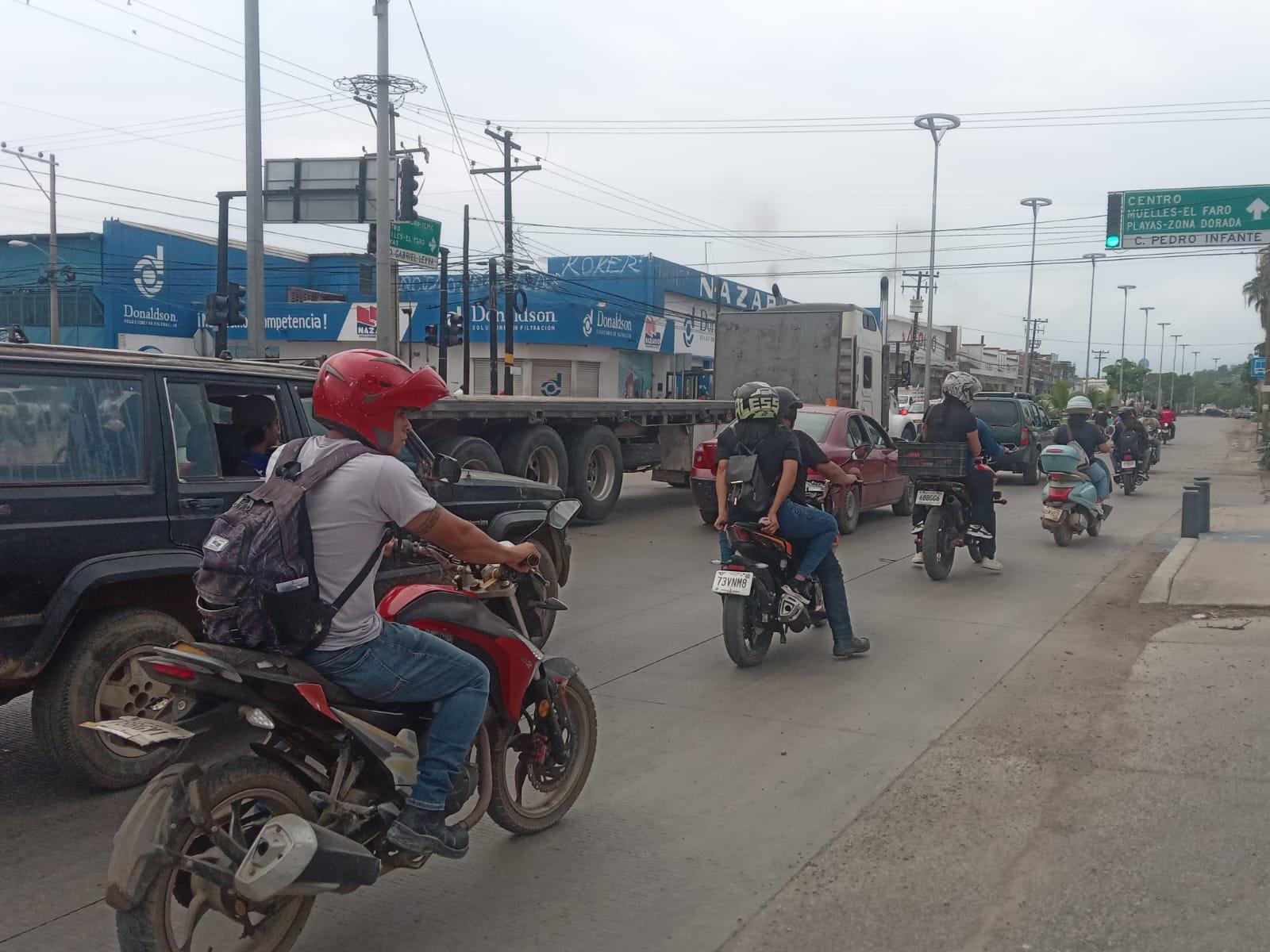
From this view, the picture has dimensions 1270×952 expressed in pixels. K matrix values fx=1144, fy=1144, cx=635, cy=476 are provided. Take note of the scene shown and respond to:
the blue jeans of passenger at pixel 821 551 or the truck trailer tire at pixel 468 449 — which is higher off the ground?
the truck trailer tire at pixel 468 449

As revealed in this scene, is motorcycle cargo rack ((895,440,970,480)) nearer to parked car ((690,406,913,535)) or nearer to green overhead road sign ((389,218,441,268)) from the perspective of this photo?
parked car ((690,406,913,535))

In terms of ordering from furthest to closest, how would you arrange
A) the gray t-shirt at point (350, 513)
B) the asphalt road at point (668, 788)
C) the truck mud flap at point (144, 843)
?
the asphalt road at point (668, 788) → the gray t-shirt at point (350, 513) → the truck mud flap at point (144, 843)

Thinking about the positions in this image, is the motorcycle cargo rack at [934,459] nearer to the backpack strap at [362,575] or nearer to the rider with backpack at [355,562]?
the rider with backpack at [355,562]

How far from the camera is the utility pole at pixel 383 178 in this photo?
19656 millimetres

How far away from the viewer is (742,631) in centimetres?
714

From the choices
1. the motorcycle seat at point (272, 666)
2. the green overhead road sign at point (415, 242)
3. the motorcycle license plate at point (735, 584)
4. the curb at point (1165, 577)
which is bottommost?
the curb at point (1165, 577)

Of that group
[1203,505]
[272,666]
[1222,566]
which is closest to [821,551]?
[272,666]

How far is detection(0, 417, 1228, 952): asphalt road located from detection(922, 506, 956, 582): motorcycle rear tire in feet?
0.76

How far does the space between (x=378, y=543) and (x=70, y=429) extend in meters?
2.34

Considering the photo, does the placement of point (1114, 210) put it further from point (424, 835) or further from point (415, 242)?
point (424, 835)

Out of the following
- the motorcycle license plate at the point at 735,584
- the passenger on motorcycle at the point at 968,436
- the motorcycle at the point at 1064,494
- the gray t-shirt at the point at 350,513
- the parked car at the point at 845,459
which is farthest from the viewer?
the parked car at the point at 845,459

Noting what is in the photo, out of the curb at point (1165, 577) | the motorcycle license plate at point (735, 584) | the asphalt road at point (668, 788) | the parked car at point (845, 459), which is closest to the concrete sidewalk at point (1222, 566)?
the curb at point (1165, 577)

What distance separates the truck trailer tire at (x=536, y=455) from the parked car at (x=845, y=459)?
1.66 m

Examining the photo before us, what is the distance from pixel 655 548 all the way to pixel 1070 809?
810cm
